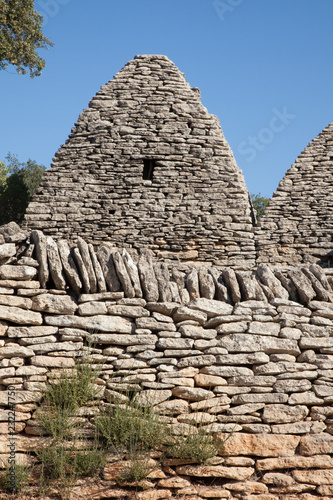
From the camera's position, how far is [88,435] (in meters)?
4.03

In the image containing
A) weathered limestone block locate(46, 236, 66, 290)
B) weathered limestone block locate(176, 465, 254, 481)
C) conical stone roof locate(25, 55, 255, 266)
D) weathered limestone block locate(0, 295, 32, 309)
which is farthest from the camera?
conical stone roof locate(25, 55, 255, 266)

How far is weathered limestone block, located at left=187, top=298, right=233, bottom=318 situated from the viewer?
14.9 feet

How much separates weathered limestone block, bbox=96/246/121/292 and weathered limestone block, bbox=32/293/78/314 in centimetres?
36

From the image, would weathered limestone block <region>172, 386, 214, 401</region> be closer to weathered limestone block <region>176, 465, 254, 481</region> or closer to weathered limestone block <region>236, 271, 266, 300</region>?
weathered limestone block <region>176, 465, 254, 481</region>

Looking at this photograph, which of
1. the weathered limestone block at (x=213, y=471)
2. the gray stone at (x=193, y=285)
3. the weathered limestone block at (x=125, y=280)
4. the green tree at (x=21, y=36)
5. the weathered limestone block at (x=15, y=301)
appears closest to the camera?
the weathered limestone block at (x=213, y=471)

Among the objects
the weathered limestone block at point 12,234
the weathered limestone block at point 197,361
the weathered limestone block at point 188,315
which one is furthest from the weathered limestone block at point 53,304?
the weathered limestone block at point 197,361

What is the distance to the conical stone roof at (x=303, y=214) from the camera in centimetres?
988

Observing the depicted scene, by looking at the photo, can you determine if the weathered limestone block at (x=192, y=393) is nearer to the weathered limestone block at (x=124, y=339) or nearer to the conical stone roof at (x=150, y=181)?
the weathered limestone block at (x=124, y=339)

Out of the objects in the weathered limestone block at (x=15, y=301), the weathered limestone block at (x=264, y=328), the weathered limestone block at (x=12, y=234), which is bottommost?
the weathered limestone block at (x=264, y=328)

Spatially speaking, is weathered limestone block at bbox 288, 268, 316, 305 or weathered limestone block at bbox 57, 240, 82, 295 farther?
weathered limestone block at bbox 288, 268, 316, 305

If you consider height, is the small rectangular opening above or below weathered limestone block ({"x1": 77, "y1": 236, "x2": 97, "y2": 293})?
above

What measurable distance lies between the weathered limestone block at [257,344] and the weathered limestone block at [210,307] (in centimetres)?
22

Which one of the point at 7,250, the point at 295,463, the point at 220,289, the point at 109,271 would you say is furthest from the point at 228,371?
the point at 7,250

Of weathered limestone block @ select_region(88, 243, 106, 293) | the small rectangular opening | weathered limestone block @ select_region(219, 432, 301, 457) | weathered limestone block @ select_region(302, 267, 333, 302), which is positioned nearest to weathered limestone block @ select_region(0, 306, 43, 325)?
weathered limestone block @ select_region(88, 243, 106, 293)
